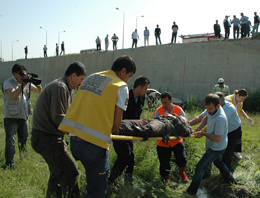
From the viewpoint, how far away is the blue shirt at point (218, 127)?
3795 mm

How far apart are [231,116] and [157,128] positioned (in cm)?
191

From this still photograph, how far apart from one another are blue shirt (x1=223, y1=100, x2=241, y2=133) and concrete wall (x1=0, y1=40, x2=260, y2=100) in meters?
12.9

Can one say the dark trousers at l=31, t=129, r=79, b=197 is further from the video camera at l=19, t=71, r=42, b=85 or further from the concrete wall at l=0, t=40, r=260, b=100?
the concrete wall at l=0, t=40, r=260, b=100

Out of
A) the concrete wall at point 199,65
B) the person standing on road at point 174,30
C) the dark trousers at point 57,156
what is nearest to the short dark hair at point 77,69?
the dark trousers at point 57,156

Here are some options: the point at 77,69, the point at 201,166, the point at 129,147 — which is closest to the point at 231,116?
the point at 201,166

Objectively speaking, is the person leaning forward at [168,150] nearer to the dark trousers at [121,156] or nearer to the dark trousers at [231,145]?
the dark trousers at [121,156]

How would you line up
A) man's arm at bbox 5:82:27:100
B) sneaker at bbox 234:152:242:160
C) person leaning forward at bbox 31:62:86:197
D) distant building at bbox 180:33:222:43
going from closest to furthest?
1. person leaning forward at bbox 31:62:86:197
2. man's arm at bbox 5:82:27:100
3. sneaker at bbox 234:152:242:160
4. distant building at bbox 180:33:222:43

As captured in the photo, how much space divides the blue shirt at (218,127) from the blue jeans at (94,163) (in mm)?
2033


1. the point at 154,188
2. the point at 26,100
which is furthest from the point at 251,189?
the point at 26,100

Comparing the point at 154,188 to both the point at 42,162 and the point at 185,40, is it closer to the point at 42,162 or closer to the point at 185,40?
the point at 42,162

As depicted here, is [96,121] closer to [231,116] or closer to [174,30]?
[231,116]

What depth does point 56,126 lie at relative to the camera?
9.86ft

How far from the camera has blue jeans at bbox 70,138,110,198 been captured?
8.05 feet

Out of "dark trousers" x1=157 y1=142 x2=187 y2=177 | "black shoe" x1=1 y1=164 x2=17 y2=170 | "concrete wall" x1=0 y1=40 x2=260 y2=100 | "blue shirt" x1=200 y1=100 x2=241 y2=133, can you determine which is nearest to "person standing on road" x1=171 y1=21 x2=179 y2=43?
"concrete wall" x1=0 y1=40 x2=260 y2=100
